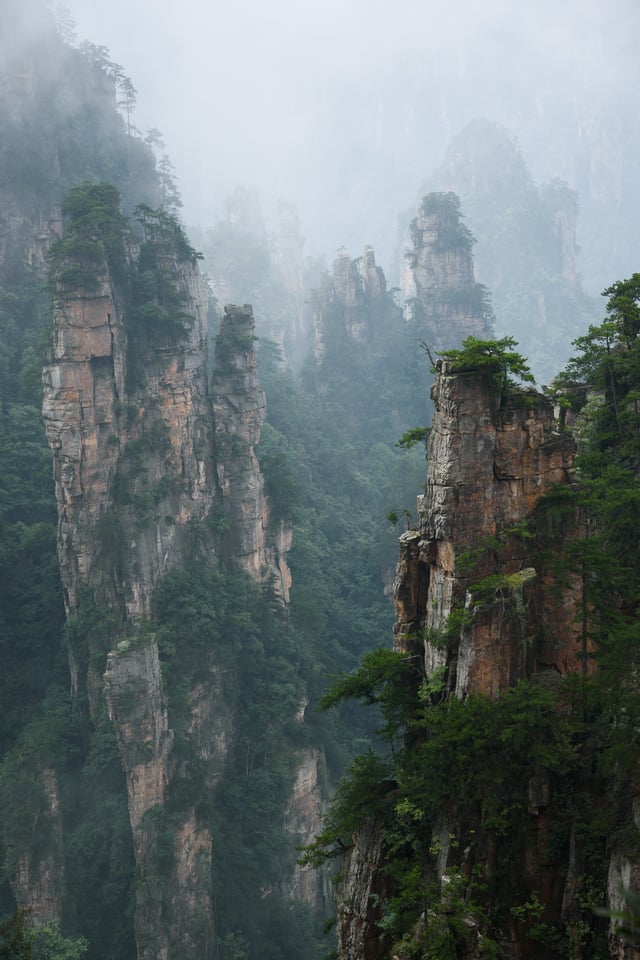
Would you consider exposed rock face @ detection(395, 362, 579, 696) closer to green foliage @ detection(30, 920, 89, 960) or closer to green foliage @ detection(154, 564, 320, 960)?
green foliage @ detection(30, 920, 89, 960)

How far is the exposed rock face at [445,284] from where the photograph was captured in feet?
213

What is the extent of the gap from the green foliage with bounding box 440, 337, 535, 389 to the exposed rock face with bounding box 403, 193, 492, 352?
50429mm

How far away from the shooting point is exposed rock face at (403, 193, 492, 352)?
213ft

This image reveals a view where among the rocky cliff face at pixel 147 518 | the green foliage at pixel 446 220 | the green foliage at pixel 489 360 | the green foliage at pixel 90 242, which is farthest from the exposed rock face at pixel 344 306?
the green foliage at pixel 489 360

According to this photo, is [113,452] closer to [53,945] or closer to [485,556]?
[53,945]

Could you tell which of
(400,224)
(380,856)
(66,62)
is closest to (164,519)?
(380,856)

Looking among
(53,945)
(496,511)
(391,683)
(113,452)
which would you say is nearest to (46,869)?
(53,945)

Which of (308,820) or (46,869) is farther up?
(308,820)

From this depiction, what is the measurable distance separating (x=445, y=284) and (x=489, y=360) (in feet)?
172

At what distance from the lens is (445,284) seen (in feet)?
215

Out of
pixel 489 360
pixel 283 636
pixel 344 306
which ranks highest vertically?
pixel 344 306

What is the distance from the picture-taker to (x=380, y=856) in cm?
1482

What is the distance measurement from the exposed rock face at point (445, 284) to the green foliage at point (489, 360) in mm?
50429

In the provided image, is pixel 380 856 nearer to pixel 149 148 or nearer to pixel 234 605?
pixel 234 605
